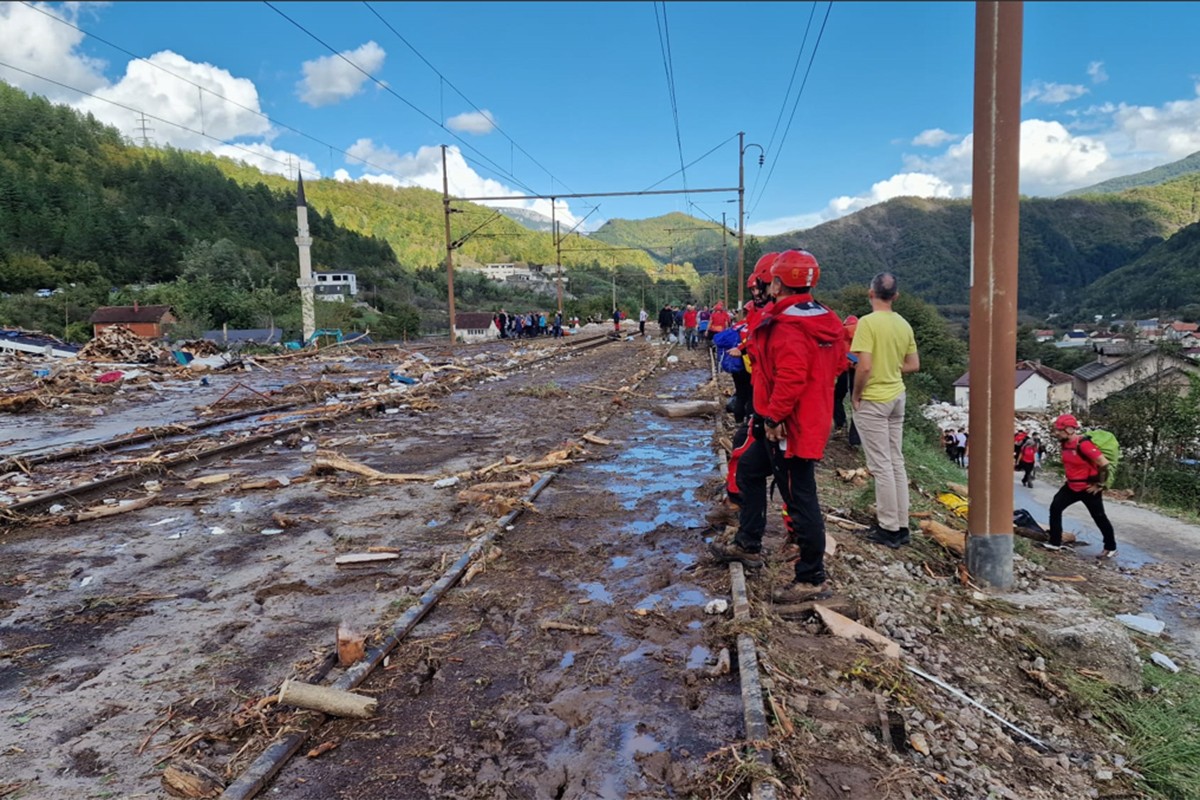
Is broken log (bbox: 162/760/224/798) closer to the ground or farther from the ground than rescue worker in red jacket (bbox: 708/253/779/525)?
closer to the ground

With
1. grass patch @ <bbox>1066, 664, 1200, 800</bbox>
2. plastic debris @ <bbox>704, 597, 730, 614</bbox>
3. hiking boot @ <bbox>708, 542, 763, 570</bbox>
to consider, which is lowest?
grass patch @ <bbox>1066, 664, 1200, 800</bbox>

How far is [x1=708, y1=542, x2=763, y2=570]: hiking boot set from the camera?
4469mm

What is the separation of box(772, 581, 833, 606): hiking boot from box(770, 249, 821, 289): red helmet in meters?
1.76

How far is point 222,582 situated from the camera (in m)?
4.65

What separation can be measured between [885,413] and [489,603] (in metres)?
3.21

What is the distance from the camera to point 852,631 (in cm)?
376

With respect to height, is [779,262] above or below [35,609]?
above

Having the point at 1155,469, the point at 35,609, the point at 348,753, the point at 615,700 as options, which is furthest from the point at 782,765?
the point at 1155,469

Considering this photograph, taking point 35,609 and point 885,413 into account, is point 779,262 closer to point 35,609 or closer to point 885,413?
point 885,413

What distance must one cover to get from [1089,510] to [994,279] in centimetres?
426

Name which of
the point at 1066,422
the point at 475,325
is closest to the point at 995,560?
the point at 1066,422

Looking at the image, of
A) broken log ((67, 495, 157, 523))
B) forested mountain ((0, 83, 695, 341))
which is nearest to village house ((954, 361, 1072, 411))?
forested mountain ((0, 83, 695, 341))

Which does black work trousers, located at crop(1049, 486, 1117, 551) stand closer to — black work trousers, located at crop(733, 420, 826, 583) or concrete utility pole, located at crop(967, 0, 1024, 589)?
concrete utility pole, located at crop(967, 0, 1024, 589)

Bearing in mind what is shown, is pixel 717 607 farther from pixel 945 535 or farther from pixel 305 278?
pixel 305 278
